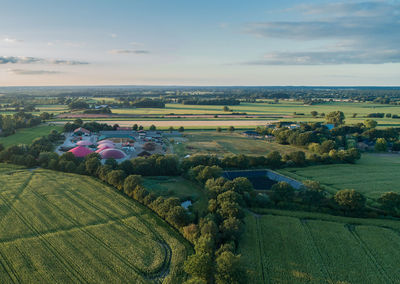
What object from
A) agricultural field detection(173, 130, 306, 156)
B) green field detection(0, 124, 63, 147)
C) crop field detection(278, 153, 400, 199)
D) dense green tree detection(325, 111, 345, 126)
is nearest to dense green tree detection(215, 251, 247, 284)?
crop field detection(278, 153, 400, 199)

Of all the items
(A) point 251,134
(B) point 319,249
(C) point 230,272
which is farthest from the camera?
(A) point 251,134

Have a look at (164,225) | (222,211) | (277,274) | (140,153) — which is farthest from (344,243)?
(140,153)

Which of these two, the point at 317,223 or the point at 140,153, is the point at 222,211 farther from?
the point at 140,153

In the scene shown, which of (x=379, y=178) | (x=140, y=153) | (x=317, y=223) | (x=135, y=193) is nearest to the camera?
(x=317, y=223)

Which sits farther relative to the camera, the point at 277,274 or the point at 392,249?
the point at 392,249

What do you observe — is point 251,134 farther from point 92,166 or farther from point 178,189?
point 92,166

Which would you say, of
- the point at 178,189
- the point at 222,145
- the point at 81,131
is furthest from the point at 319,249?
the point at 81,131
